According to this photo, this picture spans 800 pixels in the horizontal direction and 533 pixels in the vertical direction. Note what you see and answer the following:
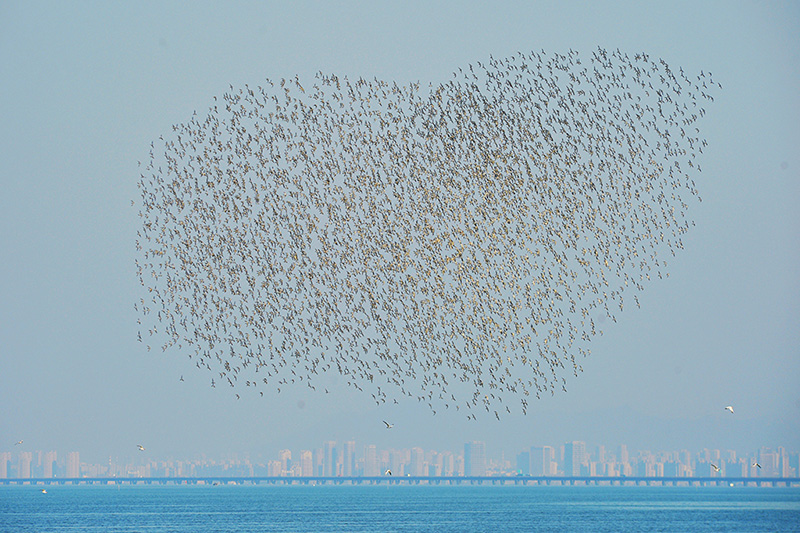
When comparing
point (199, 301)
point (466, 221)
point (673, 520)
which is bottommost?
point (673, 520)

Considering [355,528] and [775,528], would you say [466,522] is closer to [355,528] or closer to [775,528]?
[355,528]

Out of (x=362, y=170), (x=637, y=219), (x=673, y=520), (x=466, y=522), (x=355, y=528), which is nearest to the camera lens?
(x=637, y=219)

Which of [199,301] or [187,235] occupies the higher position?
[187,235]

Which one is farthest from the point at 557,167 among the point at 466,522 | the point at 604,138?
the point at 466,522

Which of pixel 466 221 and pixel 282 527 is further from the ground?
pixel 466 221

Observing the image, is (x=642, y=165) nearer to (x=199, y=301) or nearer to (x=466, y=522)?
(x=199, y=301)

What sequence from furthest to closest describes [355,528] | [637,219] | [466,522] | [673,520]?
1. [673,520]
2. [466,522]
3. [355,528]
4. [637,219]

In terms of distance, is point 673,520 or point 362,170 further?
point 673,520

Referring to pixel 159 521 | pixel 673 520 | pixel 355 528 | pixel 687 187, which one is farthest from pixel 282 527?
pixel 687 187

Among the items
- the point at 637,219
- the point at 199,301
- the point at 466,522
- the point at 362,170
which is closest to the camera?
the point at 637,219
